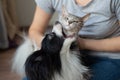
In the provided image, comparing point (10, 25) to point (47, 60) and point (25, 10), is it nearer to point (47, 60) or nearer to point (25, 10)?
point (25, 10)

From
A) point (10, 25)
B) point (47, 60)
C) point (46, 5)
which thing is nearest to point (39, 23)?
point (46, 5)

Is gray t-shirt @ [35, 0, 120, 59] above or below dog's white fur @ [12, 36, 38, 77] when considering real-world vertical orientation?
above

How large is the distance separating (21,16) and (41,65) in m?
1.77

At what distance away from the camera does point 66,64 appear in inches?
33.6

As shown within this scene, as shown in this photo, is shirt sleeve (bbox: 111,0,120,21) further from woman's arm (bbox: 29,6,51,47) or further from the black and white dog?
woman's arm (bbox: 29,6,51,47)

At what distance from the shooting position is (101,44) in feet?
3.12

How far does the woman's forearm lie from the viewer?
94cm

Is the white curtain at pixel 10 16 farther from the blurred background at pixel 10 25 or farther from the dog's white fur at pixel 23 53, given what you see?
the dog's white fur at pixel 23 53

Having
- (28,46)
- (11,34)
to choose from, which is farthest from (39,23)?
(11,34)

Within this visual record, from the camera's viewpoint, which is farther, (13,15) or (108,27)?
(13,15)

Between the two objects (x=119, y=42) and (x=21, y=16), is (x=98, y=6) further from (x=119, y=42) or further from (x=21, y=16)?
(x=21, y=16)

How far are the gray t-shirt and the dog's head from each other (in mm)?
156

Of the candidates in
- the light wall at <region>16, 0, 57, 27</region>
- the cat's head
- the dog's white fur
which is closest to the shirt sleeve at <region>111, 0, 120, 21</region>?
the cat's head

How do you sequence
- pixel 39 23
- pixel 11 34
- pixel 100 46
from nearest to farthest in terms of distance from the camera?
A: 1. pixel 100 46
2. pixel 39 23
3. pixel 11 34
